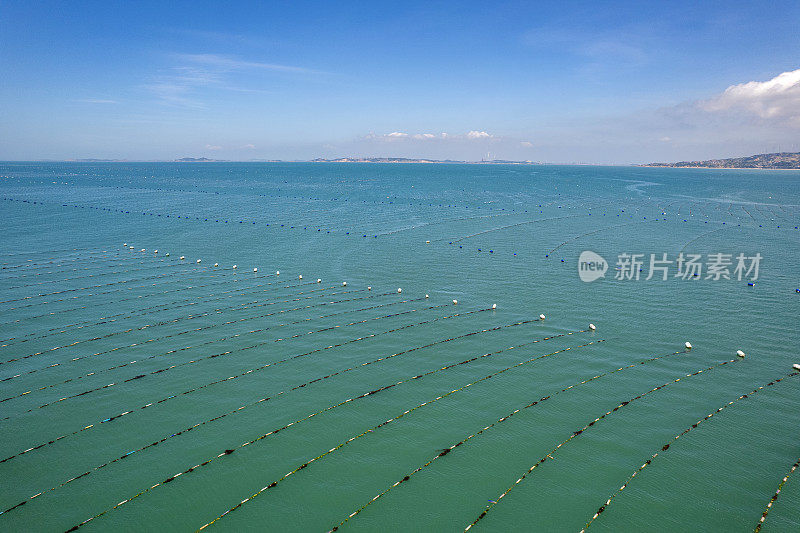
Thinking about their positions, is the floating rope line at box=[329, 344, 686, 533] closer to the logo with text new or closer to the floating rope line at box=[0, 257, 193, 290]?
the logo with text new

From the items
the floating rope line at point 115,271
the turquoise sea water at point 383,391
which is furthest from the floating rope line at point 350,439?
the floating rope line at point 115,271

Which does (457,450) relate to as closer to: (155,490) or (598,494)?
(598,494)

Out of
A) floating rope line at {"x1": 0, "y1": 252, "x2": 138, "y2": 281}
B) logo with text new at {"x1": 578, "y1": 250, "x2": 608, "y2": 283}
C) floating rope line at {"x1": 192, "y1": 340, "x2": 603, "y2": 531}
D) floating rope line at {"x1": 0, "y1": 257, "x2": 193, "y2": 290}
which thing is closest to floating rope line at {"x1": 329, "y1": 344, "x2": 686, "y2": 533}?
floating rope line at {"x1": 192, "y1": 340, "x2": 603, "y2": 531}

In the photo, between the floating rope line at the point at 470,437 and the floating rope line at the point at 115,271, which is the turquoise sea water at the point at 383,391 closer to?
the floating rope line at the point at 470,437

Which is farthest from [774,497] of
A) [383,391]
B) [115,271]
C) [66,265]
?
[66,265]

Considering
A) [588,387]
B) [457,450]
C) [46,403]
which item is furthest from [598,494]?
[46,403]
